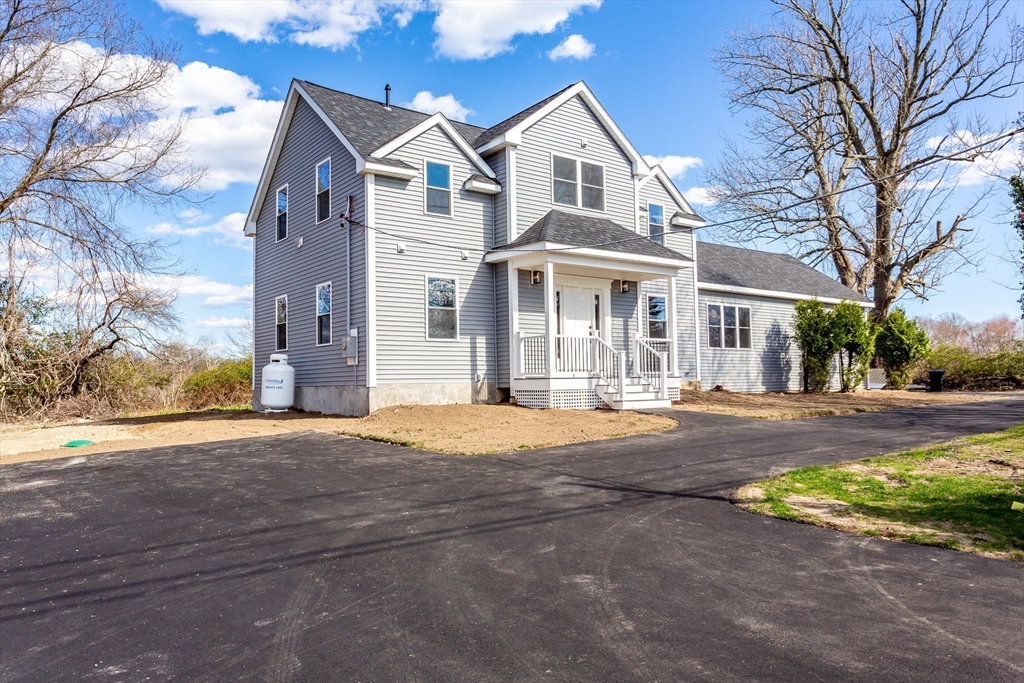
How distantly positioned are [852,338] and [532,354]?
12950 millimetres

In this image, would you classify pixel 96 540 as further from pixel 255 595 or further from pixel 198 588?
pixel 255 595

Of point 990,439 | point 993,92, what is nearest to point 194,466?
point 990,439

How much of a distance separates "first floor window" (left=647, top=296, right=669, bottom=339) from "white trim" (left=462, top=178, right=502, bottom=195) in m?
6.28

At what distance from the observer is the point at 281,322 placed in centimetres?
1870

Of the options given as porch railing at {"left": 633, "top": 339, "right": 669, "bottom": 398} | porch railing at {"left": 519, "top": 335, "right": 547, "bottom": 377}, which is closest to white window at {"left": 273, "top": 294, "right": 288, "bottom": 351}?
porch railing at {"left": 519, "top": 335, "right": 547, "bottom": 377}

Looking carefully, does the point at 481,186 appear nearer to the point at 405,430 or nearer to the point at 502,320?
the point at 502,320

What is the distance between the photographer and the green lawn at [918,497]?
580 cm

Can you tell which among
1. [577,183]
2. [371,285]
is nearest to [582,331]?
[577,183]

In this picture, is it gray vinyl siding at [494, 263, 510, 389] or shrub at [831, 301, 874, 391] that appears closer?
gray vinyl siding at [494, 263, 510, 389]

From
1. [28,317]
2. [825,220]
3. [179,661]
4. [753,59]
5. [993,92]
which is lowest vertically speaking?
[179,661]

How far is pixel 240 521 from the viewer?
259 inches

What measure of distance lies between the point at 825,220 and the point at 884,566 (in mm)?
26773

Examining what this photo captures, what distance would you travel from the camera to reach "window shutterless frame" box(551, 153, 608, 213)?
17.8m

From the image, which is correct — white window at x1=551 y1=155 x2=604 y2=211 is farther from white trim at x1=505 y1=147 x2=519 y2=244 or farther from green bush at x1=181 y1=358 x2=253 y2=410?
green bush at x1=181 y1=358 x2=253 y2=410
